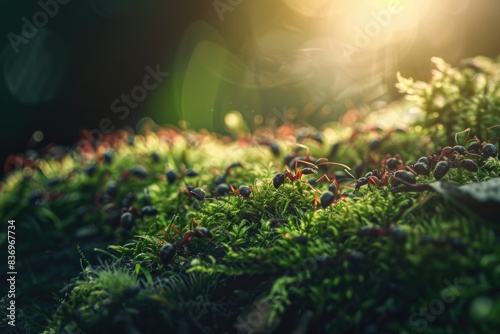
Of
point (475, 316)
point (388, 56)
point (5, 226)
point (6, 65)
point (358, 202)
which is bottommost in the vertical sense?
point (388, 56)

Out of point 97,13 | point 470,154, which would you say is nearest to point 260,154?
point 470,154

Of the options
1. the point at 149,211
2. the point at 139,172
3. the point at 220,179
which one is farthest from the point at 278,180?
the point at 139,172

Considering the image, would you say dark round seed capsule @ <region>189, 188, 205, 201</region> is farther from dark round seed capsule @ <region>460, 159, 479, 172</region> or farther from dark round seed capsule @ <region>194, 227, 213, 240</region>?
dark round seed capsule @ <region>460, 159, 479, 172</region>

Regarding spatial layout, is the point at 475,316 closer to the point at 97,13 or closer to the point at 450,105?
the point at 450,105

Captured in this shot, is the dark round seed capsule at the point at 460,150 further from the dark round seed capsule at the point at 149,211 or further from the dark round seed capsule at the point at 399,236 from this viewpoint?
the dark round seed capsule at the point at 149,211

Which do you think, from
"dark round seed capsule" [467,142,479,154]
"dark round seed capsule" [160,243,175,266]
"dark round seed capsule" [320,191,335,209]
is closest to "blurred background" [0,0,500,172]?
"dark round seed capsule" [467,142,479,154]

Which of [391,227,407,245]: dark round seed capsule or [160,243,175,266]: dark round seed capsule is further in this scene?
[160,243,175,266]: dark round seed capsule
